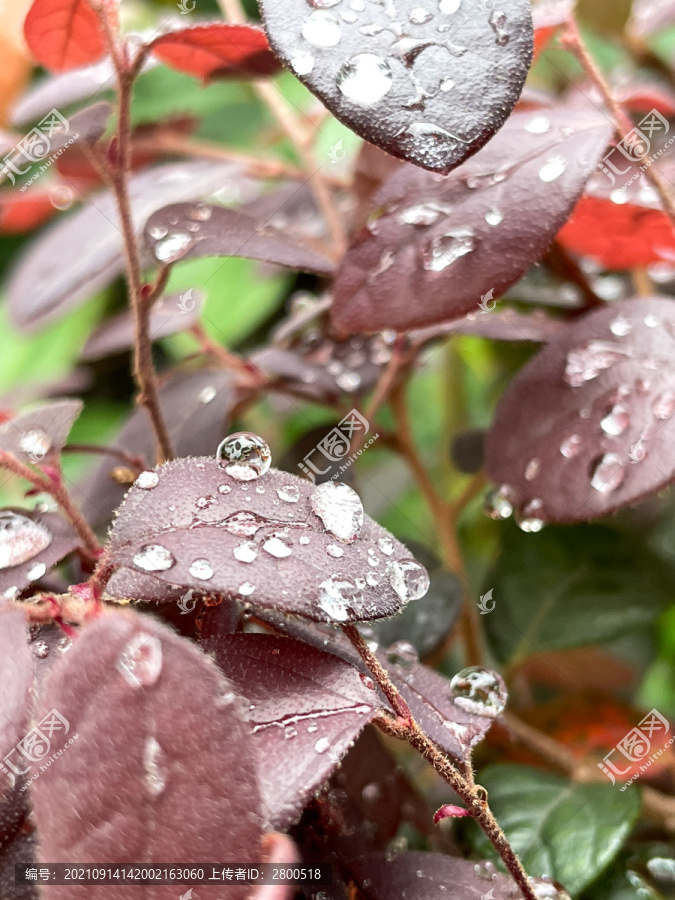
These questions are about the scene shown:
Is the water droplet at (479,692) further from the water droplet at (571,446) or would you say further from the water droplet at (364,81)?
the water droplet at (364,81)

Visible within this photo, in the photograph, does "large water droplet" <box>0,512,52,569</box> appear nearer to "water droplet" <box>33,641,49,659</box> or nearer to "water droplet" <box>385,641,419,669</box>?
"water droplet" <box>33,641,49,659</box>

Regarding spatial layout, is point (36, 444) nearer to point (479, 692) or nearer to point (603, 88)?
point (479, 692)

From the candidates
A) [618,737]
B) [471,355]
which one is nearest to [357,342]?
[618,737]

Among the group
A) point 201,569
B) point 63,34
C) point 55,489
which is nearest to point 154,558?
point 201,569

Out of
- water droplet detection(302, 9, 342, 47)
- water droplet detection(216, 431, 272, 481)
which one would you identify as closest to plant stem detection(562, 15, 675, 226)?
water droplet detection(302, 9, 342, 47)

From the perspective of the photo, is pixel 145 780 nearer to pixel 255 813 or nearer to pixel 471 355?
pixel 255 813
